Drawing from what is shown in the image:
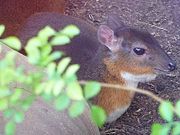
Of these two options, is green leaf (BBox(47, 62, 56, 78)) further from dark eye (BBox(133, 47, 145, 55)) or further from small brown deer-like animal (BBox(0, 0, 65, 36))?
small brown deer-like animal (BBox(0, 0, 65, 36))

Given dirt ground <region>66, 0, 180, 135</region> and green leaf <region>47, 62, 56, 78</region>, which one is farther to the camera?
dirt ground <region>66, 0, 180, 135</region>

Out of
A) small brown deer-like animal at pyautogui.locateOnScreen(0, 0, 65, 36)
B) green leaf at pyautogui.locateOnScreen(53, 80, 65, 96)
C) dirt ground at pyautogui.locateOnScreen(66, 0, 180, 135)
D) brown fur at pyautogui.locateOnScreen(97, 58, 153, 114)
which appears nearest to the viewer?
green leaf at pyautogui.locateOnScreen(53, 80, 65, 96)

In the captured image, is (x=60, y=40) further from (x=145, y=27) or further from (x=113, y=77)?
(x=145, y=27)

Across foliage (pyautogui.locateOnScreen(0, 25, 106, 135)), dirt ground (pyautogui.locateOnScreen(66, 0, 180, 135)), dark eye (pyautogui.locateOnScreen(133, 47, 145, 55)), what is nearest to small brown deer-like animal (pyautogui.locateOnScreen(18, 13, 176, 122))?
dark eye (pyautogui.locateOnScreen(133, 47, 145, 55))

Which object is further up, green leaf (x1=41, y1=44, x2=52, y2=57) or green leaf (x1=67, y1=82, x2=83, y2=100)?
green leaf (x1=41, y1=44, x2=52, y2=57)

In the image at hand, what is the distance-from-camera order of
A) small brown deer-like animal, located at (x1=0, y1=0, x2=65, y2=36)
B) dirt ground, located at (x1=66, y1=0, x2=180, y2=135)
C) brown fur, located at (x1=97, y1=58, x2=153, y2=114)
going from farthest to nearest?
small brown deer-like animal, located at (x1=0, y1=0, x2=65, y2=36) < dirt ground, located at (x1=66, y1=0, x2=180, y2=135) < brown fur, located at (x1=97, y1=58, x2=153, y2=114)

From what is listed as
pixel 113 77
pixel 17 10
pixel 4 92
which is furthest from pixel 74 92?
pixel 17 10

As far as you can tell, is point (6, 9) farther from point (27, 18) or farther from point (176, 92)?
point (176, 92)
